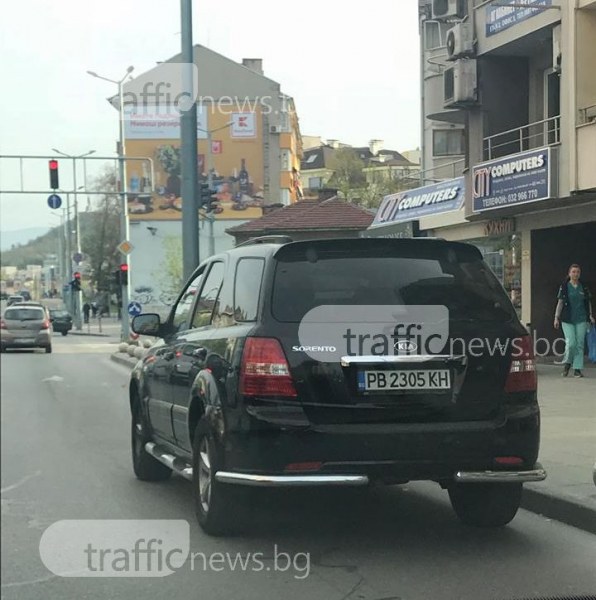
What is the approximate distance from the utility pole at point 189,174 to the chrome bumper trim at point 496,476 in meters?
9.52

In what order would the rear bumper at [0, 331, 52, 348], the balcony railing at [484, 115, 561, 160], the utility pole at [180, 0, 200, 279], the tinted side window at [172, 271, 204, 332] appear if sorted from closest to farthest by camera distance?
1. the rear bumper at [0, 331, 52, 348]
2. the tinted side window at [172, 271, 204, 332]
3. the utility pole at [180, 0, 200, 279]
4. the balcony railing at [484, 115, 561, 160]

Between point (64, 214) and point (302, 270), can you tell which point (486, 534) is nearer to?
point (302, 270)

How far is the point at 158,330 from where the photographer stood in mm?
6660

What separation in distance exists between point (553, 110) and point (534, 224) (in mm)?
2304

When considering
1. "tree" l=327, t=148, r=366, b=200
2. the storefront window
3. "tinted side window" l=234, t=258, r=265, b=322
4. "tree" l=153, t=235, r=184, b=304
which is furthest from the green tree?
"tinted side window" l=234, t=258, r=265, b=322

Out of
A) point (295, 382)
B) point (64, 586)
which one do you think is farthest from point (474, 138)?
point (64, 586)

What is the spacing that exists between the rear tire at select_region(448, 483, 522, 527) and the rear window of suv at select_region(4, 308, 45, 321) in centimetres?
304

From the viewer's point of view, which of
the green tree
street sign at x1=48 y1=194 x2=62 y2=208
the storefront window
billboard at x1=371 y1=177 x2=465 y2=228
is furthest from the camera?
the green tree

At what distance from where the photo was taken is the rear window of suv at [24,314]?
2769 mm

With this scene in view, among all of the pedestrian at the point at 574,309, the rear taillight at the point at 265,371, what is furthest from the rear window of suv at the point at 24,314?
the pedestrian at the point at 574,309

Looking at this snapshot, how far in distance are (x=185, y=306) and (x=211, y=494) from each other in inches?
73.9

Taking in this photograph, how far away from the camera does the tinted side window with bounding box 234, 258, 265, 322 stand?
16.3 feet

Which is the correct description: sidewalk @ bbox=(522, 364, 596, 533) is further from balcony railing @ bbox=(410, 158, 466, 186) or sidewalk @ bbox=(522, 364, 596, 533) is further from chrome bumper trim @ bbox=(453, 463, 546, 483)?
balcony railing @ bbox=(410, 158, 466, 186)

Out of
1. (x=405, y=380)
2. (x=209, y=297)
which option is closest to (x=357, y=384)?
(x=405, y=380)
